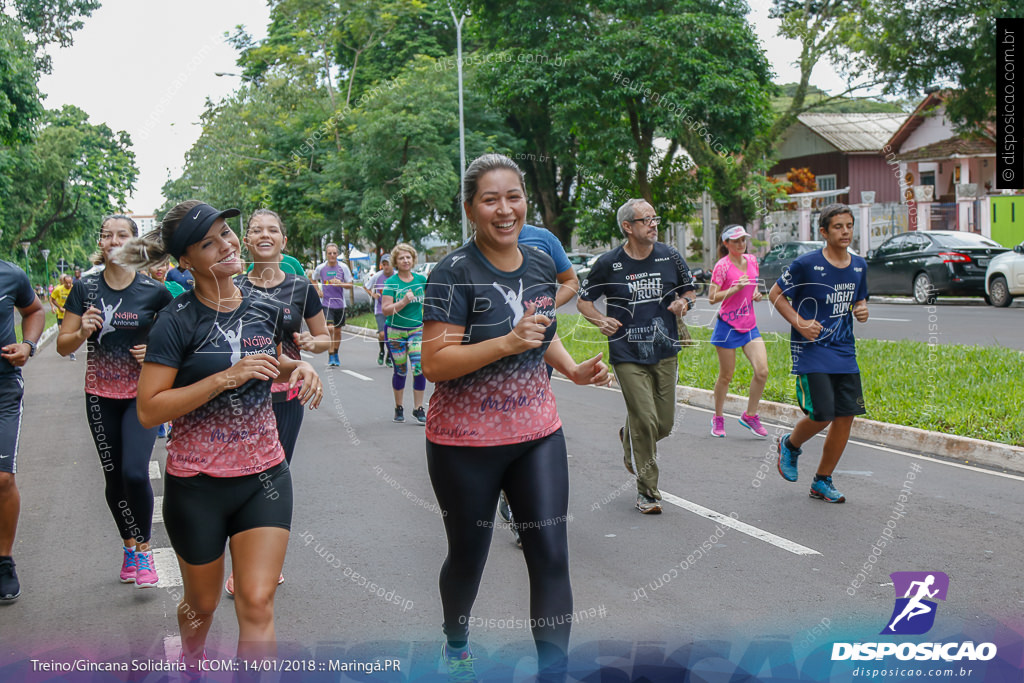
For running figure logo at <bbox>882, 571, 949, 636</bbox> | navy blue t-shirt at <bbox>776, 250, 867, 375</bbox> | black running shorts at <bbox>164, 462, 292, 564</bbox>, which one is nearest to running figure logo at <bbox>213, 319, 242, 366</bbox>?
black running shorts at <bbox>164, 462, 292, 564</bbox>

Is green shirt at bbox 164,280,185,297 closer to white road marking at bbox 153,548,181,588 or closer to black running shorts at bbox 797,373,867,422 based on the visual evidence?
white road marking at bbox 153,548,181,588

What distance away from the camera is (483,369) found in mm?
3373

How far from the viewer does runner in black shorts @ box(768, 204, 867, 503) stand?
20.3 feet

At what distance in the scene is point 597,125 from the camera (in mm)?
26469

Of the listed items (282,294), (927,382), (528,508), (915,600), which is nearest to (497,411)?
(528,508)

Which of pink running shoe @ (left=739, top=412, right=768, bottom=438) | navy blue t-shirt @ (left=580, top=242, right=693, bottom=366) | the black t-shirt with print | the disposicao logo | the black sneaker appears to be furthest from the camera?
pink running shoe @ (left=739, top=412, right=768, bottom=438)

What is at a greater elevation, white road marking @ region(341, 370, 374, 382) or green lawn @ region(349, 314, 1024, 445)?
green lawn @ region(349, 314, 1024, 445)

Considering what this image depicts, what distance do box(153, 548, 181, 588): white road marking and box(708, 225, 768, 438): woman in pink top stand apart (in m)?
5.00

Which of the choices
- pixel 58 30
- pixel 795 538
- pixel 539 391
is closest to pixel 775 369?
pixel 795 538

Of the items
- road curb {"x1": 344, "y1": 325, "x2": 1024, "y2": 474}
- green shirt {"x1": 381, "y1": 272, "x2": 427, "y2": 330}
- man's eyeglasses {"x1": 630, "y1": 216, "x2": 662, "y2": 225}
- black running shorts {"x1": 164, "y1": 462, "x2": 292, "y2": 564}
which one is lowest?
road curb {"x1": 344, "y1": 325, "x2": 1024, "y2": 474}

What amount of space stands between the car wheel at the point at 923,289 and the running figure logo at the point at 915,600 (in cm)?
1762

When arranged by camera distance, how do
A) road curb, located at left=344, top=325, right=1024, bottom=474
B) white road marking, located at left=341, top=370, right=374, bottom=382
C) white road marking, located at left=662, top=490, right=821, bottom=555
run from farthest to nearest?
white road marking, located at left=341, top=370, right=374, bottom=382 < road curb, located at left=344, top=325, right=1024, bottom=474 < white road marking, located at left=662, top=490, right=821, bottom=555

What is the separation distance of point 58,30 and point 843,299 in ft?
66.8

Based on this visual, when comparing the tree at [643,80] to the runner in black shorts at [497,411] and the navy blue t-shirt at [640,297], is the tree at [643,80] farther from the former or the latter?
the runner in black shorts at [497,411]
